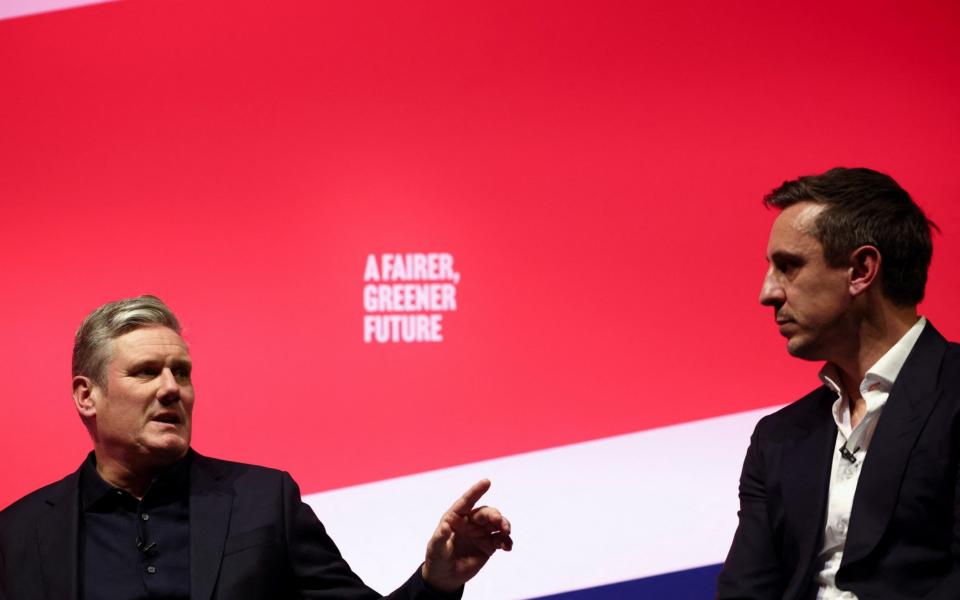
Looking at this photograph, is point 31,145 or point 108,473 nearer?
point 108,473

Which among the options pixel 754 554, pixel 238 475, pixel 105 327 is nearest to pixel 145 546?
pixel 238 475

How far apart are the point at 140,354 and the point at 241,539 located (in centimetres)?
Result: 47

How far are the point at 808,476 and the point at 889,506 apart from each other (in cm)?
20

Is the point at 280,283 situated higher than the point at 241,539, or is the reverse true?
the point at 280,283

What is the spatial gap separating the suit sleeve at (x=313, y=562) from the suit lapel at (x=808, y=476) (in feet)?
2.97

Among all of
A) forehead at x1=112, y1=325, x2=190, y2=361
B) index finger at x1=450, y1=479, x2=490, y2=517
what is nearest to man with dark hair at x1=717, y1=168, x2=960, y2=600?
index finger at x1=450, y1=479, x2=490, y2=517

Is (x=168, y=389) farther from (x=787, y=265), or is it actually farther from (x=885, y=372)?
(x=885, y=372)

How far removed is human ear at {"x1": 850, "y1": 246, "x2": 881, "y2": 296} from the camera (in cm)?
237

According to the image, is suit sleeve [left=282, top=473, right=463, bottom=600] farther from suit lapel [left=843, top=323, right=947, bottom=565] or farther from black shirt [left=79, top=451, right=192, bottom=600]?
suit lapel [left=843, top=323, right=947, bottom=565]

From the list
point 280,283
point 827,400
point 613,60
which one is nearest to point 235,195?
point 280,283

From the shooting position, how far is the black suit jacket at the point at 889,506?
2.22 meters

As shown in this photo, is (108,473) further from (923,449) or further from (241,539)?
(923,449)

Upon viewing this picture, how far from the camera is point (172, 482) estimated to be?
2607mm

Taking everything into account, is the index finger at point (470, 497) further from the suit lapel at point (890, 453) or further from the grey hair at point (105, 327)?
the grey hair at point (105, 327)
